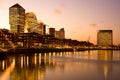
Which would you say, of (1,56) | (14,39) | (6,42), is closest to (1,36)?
(6,42)

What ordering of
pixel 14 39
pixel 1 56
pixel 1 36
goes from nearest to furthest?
1. pixel 1 56
2. pixel 1 36
3. pixel 14 39

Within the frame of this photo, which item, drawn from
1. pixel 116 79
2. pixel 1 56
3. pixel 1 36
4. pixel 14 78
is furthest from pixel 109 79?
pixel 1 36

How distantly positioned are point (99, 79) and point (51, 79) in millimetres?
7443

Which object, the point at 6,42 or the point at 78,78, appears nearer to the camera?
the point at 78,78

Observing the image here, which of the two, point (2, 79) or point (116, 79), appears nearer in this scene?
point (2, 79)

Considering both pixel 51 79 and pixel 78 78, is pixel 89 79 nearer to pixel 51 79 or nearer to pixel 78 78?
pixel 78 78

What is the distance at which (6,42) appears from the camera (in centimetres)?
17125

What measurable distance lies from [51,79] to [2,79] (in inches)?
276

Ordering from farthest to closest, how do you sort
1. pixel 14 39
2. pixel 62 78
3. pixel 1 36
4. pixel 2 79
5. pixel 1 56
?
pixel 14 39 → pixel 1 36 → pixel 1 56 → pixel 62 78 → pixel 2 79

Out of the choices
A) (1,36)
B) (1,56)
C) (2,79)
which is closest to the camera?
(2,79)

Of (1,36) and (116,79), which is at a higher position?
(1,36)

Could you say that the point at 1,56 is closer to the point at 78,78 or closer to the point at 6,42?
the point at 78,78

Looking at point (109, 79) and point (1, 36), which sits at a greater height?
point (1, 36)

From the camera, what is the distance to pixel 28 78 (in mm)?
35812
